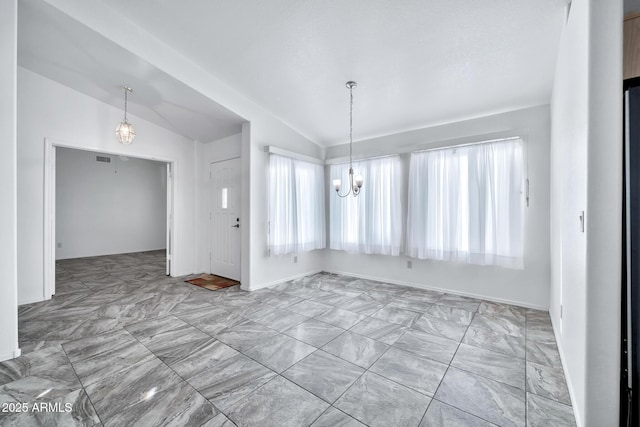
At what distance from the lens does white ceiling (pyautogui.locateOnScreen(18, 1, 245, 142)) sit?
271 centimetres

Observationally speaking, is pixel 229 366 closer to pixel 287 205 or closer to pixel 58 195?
pixel 287 205

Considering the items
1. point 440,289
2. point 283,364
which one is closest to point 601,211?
point 283,364

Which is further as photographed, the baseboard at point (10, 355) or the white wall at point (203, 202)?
the white wall at point (203, 202)

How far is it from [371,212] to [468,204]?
1554 mm

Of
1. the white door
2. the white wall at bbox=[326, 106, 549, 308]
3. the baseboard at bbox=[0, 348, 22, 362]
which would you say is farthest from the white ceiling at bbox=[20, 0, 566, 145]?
the baseboard at bbox=[0, 348, 22, 362]

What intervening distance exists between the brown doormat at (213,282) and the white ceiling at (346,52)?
113 inches

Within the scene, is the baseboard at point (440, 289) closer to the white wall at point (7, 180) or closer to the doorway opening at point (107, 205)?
the doorway opening at point (107, 205)

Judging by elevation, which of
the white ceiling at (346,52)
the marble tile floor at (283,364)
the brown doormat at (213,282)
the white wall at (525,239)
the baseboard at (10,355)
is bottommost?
the marble tile floor at (283,364)

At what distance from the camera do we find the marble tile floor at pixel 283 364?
169 centimetres

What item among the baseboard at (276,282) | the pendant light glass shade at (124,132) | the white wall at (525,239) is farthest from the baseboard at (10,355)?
the white wall at (525,239)

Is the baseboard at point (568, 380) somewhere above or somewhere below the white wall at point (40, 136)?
below

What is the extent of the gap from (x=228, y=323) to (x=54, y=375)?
55.6 inches

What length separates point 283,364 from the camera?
224 centimetres

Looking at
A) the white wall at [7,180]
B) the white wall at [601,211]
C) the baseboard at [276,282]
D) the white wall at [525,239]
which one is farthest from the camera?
the baseboard at [276,282]
